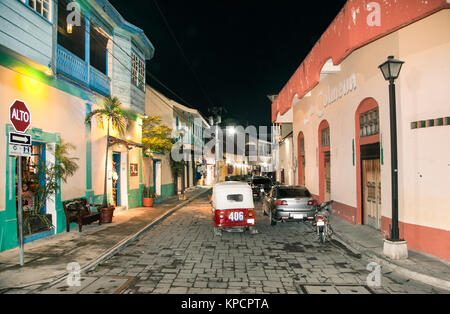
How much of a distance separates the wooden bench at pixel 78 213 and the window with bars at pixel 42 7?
6112mm

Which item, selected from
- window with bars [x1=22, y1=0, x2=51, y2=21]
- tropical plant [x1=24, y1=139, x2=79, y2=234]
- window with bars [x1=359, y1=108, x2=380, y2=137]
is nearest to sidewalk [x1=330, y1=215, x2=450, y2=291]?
window with bars [x1=359, y1=108, x2=380, y2=137]

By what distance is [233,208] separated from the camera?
10117 mm

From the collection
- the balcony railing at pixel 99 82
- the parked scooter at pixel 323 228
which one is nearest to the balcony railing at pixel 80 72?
the balcony railing at pixel 99 82

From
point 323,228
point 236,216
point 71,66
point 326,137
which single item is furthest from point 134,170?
point 323,228

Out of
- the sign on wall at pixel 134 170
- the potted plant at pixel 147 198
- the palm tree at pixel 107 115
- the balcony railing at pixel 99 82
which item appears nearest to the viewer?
the palm tree at pixel 107 115

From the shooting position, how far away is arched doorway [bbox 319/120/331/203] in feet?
47.7

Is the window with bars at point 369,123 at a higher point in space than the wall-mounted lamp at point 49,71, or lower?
lower

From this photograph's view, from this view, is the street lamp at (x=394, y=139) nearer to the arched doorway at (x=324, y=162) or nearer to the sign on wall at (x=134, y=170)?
the arched doorway at (x=324, y=162)

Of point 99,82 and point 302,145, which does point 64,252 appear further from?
point 302,145

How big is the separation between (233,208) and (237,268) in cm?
361

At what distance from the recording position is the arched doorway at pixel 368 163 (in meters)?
9.95

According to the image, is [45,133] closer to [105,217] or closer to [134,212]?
[105,217]

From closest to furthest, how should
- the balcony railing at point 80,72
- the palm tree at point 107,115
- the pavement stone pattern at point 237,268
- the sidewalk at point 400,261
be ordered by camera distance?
1. the pavement stone pattern at point 237,268
2. the sidewalk at point 400,261
3. the balcony railing at point 80,72
4. the palm tree at point 107,115

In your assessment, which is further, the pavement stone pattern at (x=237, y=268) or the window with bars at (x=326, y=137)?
the window with bars at (x=326, y=137)
